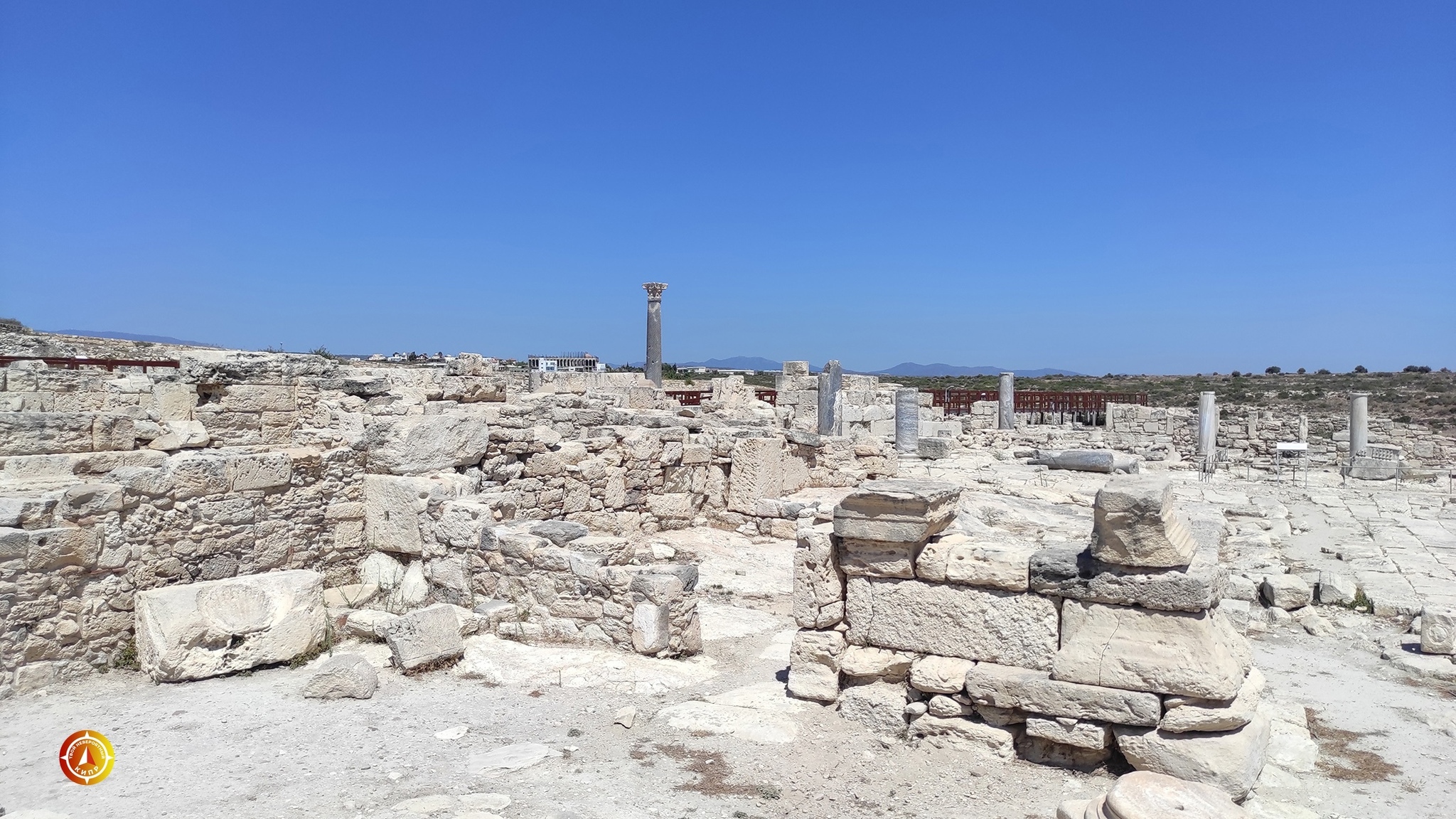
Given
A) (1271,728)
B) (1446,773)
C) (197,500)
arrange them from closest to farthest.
Result: (1446,773), (1271,728), (197,500)

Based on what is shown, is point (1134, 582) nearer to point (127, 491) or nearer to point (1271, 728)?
point (1271, 728)

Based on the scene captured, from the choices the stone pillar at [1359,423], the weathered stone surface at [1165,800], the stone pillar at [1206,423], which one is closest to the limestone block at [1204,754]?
the weathered stone surface at [1165,800]

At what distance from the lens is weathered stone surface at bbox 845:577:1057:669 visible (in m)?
4.06

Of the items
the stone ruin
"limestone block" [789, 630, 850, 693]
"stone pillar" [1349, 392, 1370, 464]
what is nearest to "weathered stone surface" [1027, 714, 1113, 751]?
the stone ruin

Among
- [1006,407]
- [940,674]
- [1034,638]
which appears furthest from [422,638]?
[1006,407]

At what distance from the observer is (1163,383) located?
6075 cm

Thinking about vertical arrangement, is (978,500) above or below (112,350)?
below

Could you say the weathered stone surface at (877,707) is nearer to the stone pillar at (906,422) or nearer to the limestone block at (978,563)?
the limestone block at (978,563)

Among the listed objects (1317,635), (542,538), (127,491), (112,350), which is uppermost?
(112,350)

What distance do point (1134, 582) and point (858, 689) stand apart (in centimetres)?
152

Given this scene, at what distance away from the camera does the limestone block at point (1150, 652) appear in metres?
3.60

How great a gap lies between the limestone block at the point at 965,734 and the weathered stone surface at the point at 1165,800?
0.85m

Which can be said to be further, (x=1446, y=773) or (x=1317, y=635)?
(x=1317, y=635)

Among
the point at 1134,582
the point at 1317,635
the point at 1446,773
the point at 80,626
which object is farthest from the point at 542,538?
the point at 1317,635
